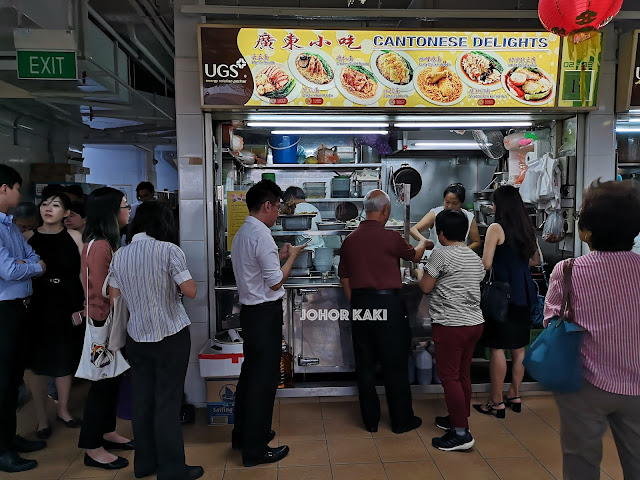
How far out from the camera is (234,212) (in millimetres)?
4426

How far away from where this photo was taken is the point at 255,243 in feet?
9.95

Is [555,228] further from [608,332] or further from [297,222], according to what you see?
[608,332]

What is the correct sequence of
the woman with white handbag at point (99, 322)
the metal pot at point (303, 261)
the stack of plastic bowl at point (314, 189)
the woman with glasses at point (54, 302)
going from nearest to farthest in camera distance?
the woman with white handbag at point (99, 322) < the woman with glasses at point (54, 302) < the metal pot at point (303, 261) < the stack of plastic bowl at point (314, 189)

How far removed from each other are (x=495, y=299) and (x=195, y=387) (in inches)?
98.3

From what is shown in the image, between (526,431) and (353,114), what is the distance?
2.82 meters

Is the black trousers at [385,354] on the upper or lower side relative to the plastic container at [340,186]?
lower

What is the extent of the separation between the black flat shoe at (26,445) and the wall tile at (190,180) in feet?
6.68

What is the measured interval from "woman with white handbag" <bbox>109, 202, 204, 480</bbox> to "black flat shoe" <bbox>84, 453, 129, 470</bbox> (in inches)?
13.4

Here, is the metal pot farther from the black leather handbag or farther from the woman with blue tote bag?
the woman with blue tote bag

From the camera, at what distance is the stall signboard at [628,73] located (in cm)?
400

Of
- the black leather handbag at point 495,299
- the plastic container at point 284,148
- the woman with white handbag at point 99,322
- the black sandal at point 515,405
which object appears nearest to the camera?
the woman with white handbag at point 99,322

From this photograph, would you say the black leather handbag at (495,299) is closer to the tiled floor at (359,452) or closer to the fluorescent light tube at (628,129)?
the tiled floor at (359,452)

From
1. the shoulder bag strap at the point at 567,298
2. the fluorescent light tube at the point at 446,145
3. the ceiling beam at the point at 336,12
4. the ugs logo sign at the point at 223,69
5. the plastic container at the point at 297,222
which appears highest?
the ceiling beam at the point at 336,12

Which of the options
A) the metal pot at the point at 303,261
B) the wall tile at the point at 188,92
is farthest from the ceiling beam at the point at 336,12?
the metal pot at the point at 303,261
